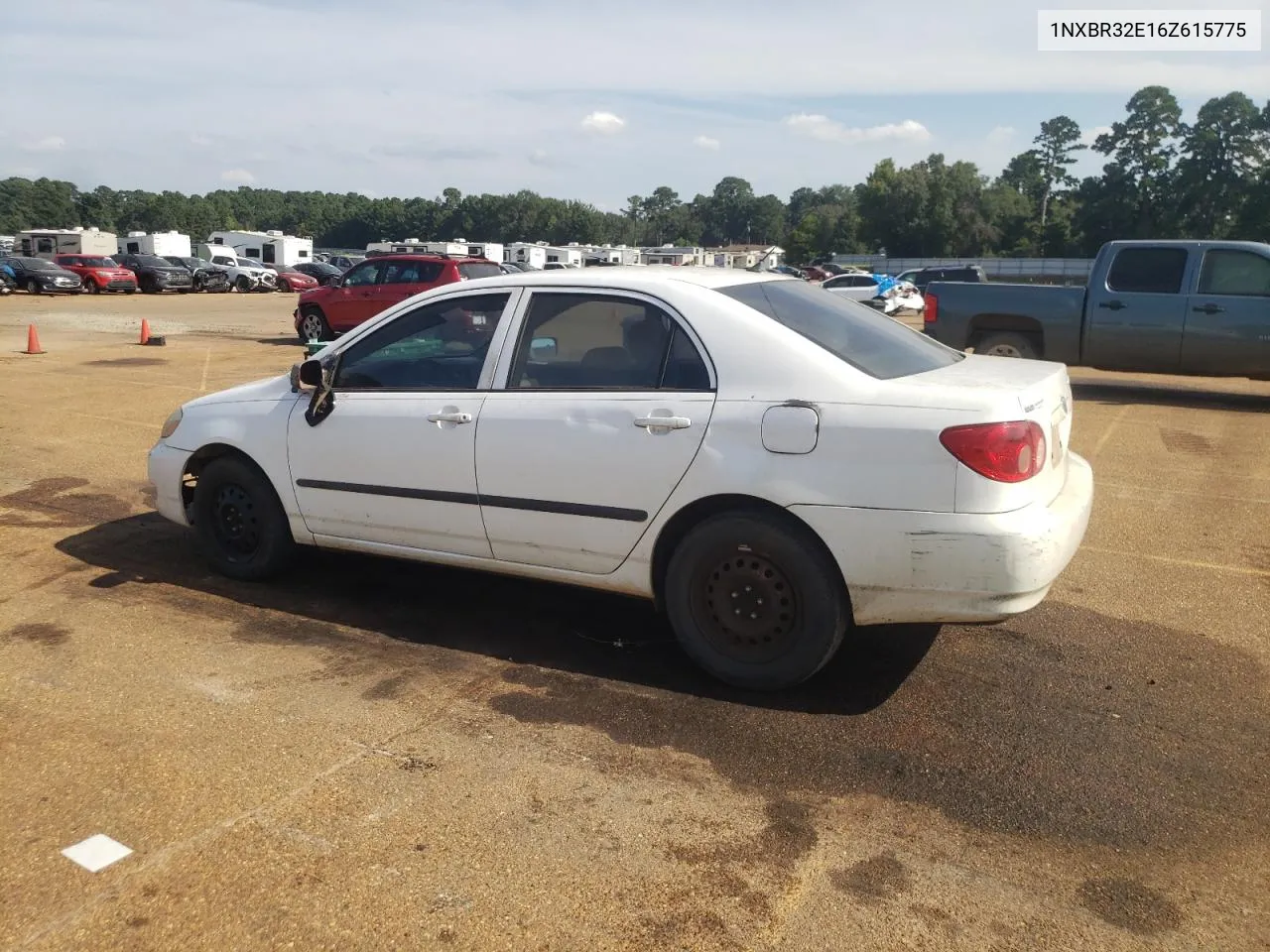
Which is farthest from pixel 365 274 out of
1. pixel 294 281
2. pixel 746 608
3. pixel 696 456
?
pixel 294 281

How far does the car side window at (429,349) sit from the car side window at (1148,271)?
967cm

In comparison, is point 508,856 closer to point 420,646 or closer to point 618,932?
point 618,932

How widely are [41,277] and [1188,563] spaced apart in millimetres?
38813

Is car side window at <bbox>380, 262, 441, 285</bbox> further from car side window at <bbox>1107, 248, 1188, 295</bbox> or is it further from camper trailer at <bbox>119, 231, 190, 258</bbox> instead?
camper trailer at <bbox>119, 231, 190, 258</bbox>

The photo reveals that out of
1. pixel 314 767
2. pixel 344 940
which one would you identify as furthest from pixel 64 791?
pixel 344 940

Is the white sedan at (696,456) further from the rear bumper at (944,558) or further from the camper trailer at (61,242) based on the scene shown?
the camper trailer at (61,242)

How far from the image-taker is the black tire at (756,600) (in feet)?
13.3

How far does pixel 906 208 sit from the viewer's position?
108 m

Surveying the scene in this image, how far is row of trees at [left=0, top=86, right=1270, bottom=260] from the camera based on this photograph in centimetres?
8775

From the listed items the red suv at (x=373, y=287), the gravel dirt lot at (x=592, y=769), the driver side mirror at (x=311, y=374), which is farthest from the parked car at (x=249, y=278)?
the driver side mirror at (x=311, y=374)

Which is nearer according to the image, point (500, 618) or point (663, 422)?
point (663, 422)

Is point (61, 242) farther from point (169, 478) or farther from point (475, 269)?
point (169, 478)

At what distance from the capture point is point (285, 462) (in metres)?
5.30

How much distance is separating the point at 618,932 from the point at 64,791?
75.2 inches
